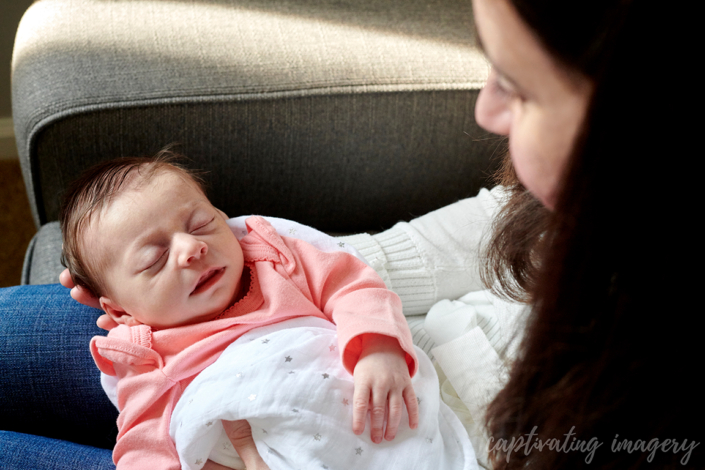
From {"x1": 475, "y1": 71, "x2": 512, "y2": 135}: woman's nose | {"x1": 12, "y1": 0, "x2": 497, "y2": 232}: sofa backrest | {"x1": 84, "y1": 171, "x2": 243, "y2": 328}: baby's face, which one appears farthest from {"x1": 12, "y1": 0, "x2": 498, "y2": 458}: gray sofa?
{"x1": 475, "y1": 71, "x2": 512, "y2": 135}: woman's nose

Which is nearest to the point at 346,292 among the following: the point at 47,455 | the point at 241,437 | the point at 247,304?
the point at 247,304

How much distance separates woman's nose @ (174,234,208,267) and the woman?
1.54 ft

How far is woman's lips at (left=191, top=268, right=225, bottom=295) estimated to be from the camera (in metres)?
0.85

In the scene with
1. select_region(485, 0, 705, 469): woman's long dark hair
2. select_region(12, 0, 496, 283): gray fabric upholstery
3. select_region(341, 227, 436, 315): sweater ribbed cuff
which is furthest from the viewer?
select_region(12, 0, 496, 283): gray fabric upholstery

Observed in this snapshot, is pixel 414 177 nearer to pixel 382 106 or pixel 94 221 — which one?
pixel 382 106

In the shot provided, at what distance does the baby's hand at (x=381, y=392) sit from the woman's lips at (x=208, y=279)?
0.83ft

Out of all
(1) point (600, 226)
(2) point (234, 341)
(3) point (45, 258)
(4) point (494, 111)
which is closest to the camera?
(1) point (600, 226)

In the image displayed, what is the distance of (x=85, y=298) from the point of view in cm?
93

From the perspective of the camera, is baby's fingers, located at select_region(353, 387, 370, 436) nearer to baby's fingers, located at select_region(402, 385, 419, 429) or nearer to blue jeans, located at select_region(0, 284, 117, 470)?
baby's fingers, located at select_region(402, 385, 419, 429)

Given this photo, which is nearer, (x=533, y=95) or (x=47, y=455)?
(x=533, y=95)

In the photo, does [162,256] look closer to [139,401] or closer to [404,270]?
[139,401]

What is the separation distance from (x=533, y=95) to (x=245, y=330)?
0.57m

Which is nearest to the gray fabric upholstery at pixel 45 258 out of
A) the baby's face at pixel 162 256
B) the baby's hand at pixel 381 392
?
the baby's face at pixel 162 256

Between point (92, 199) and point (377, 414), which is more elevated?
point (92, 199)
